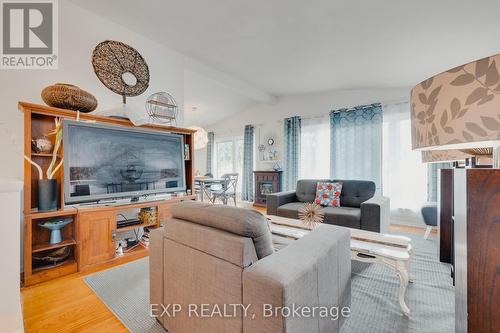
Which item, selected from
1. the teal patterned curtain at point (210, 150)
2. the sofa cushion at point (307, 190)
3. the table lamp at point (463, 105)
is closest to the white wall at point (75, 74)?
the sofa cushion at point (307, 190)

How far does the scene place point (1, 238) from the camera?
1082mm

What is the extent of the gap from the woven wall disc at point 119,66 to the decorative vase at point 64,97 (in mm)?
609

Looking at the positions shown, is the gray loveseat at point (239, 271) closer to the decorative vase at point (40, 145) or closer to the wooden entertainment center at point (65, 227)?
the wooden entertainment center at point (65, 227)

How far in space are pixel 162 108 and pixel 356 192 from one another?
307cm

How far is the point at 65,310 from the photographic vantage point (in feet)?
5.26

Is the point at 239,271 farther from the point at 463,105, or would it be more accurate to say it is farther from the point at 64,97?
the point at 64,97

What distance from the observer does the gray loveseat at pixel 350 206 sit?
8.68 ft

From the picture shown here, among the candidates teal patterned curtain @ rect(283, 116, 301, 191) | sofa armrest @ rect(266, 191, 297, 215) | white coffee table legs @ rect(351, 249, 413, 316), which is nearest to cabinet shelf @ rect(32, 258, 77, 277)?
sofa armrest @ rect(266, 191, 297, 215)

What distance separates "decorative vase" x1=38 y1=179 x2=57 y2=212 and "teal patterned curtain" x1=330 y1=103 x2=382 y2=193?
429 cm

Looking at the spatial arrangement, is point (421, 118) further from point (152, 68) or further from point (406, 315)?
point (152, 68)

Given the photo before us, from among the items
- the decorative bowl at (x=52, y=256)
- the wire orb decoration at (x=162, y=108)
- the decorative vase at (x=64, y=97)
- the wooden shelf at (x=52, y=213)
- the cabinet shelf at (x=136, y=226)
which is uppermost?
the wire orb decoration at (x=162, y=108)

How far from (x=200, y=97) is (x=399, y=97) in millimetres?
3954

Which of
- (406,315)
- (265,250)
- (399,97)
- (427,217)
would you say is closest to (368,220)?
(427,217)

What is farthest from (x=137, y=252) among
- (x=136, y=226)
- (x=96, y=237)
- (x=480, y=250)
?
(x=480, y=250)
